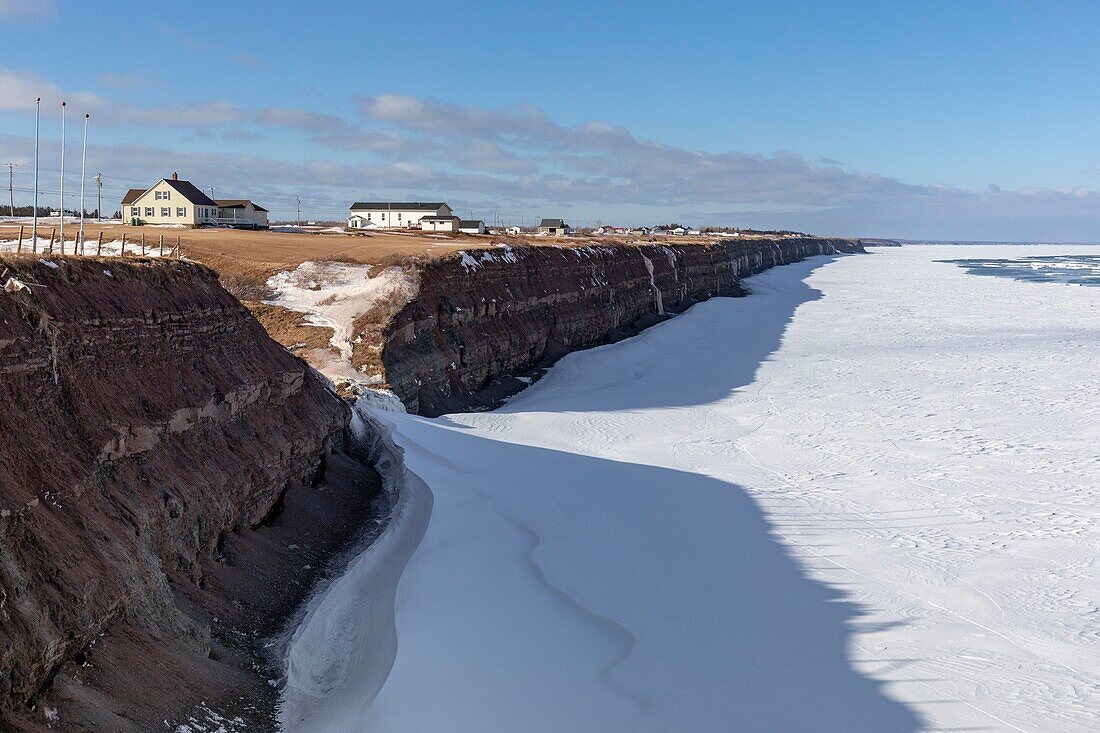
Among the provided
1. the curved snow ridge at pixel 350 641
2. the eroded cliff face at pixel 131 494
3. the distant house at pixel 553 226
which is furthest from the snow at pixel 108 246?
the distant house at pixel 553 226

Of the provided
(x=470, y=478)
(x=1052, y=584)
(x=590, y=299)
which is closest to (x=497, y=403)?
(x=470, y=478)

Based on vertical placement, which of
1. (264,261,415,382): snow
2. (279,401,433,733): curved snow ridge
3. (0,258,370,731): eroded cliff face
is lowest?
(279,401,433,733): curved snow ridge

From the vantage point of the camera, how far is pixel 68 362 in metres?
14.3

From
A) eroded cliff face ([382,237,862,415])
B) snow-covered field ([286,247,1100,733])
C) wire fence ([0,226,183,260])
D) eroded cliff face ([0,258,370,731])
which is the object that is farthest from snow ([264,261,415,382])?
eroded cliff face ([0,258,370,731])

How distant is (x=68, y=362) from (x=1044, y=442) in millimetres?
29045

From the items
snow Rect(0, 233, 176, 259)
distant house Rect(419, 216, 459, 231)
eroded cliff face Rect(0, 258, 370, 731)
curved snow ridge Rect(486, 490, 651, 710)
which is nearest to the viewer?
eroded cliff face Rect(0, 258, 370, 731)

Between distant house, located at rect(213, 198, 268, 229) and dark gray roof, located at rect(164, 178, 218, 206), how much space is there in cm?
255

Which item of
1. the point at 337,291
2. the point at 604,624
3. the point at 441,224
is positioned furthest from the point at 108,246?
the point at 441,224

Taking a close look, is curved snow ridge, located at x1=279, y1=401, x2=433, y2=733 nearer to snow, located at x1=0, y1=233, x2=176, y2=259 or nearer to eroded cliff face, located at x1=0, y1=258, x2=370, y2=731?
eroded cliff face, located at x1=0, y1=258, x2=370, y2=731

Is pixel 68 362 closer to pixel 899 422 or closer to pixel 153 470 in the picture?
pixel 153 470

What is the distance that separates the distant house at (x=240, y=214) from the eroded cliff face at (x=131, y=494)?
61432mm

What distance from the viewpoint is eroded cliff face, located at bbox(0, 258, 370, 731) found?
37.6 feet

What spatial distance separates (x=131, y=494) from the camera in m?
14.5

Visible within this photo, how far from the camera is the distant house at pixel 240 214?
7831 centimetres
